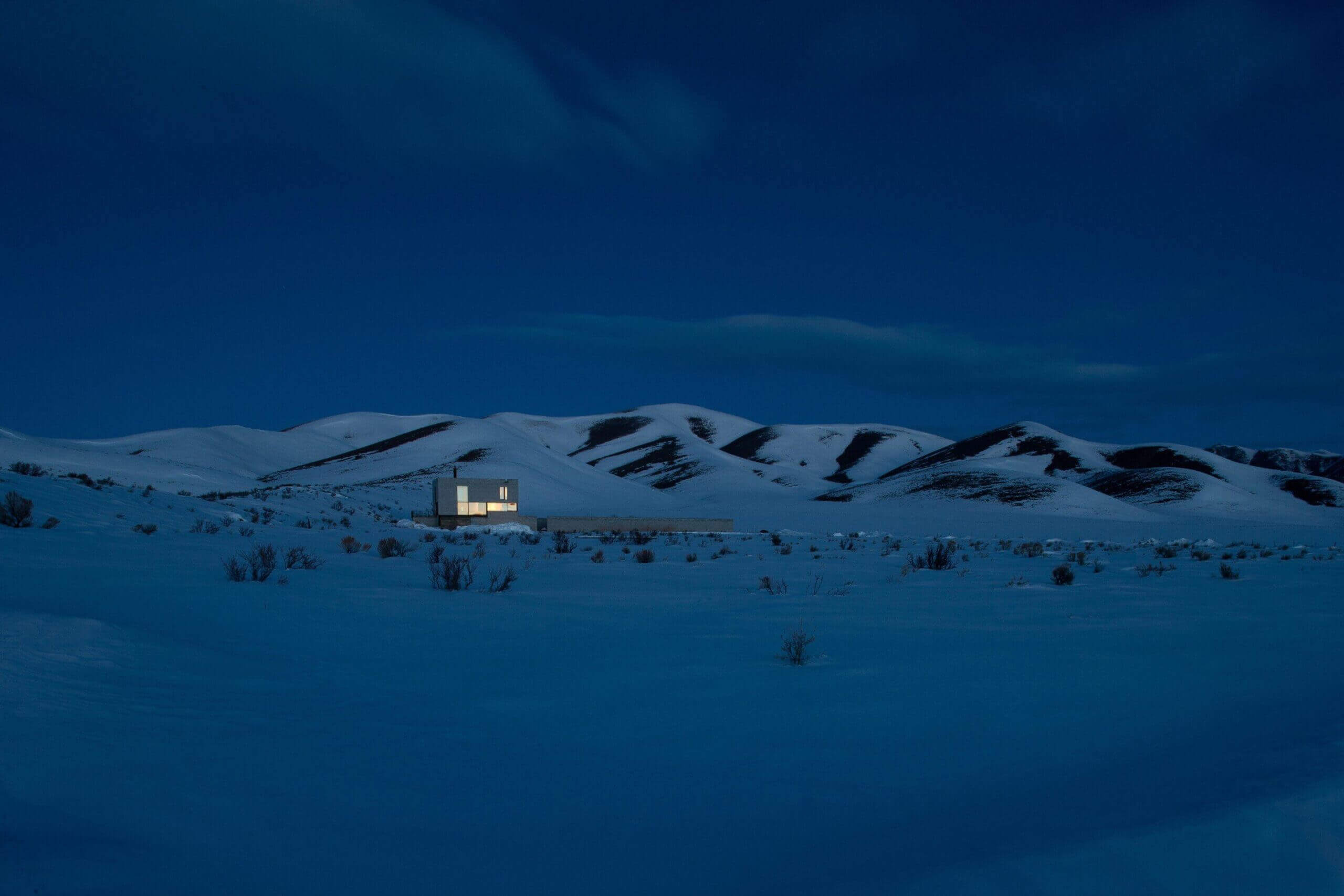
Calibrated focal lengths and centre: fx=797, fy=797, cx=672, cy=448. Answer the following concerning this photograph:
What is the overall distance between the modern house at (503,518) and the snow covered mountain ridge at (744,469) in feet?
32.7

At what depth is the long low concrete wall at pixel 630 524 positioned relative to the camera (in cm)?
3944

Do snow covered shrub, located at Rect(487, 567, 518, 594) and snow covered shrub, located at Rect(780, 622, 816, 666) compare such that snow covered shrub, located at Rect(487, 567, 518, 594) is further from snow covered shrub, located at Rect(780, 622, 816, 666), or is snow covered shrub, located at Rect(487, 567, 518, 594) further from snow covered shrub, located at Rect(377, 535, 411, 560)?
snow covered shrub, located at Rect(780, 622, 816, 666)

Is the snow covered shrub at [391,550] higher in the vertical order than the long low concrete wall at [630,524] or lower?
lower

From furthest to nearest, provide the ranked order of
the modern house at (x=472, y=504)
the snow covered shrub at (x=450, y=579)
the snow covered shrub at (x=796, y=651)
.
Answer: the modern house at (x=472, y=504), the snow covered shrub at (x=450, y=579), the snow covered shrub at (x=796, y=651)

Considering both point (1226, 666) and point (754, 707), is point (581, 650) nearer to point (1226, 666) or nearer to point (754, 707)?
point (754, 707)

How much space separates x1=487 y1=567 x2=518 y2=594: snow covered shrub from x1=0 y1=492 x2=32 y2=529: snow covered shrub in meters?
7.68


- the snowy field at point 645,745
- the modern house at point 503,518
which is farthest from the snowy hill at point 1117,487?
the snowy field at point 645,745

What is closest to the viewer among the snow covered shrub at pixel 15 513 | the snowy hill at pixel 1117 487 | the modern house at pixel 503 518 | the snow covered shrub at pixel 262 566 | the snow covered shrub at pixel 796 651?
the snow covered shrub at pixel 796 651

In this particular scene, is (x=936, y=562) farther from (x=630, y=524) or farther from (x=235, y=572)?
(x=630, y=524)

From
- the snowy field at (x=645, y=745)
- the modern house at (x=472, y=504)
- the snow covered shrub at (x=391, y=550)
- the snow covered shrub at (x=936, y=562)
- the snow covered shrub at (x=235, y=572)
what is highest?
the modern house at (x=472, y=504)

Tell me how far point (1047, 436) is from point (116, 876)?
14059cm

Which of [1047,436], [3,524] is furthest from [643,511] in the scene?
[1047,436]

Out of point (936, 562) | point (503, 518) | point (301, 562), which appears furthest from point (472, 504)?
point (936, 562)

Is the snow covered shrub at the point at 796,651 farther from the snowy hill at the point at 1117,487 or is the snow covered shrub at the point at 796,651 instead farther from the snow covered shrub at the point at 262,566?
the snowy hill at the point at 1117,487
